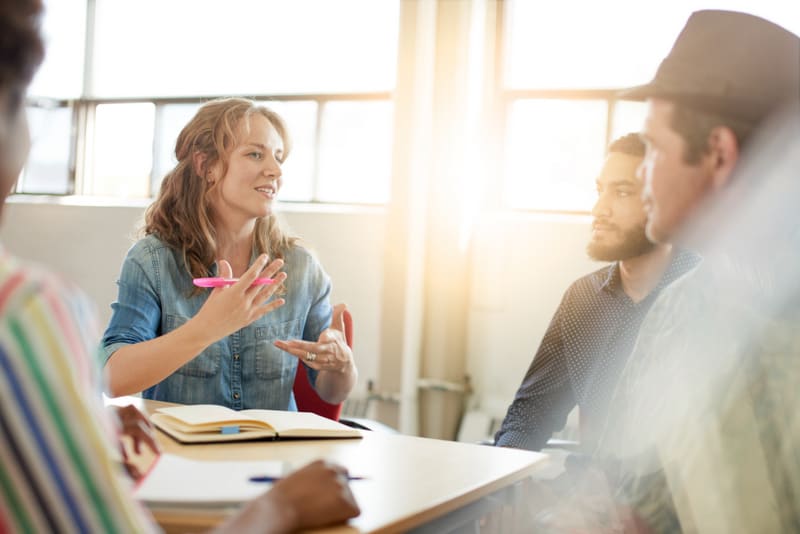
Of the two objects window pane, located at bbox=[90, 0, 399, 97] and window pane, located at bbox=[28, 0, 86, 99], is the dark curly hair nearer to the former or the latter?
window pane, located at bbox=[90, 0, 399, 97]

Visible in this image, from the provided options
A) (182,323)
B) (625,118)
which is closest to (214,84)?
(625,118)

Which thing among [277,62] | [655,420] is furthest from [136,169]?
[655,420]

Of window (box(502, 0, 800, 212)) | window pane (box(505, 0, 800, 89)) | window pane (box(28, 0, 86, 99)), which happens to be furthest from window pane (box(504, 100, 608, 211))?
window pane (box(28, 0, 86, 99))

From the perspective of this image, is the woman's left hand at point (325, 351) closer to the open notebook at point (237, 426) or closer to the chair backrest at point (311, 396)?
the chair backrest at point (311, 396)

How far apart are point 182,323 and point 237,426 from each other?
658mm

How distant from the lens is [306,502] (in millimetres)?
1033

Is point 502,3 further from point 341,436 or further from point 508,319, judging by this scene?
point 341,436

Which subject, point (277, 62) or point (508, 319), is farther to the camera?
point (277, 62)

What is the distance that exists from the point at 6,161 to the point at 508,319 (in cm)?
320

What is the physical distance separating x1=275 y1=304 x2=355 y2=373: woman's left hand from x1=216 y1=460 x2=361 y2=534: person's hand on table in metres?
0.82

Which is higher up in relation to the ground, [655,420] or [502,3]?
[502,3]

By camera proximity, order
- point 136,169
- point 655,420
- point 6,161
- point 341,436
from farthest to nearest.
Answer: point 136,169 < point 341,436 < point 655,420 < point 6,161

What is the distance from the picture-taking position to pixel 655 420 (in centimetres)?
130

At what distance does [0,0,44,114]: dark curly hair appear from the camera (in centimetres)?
70
